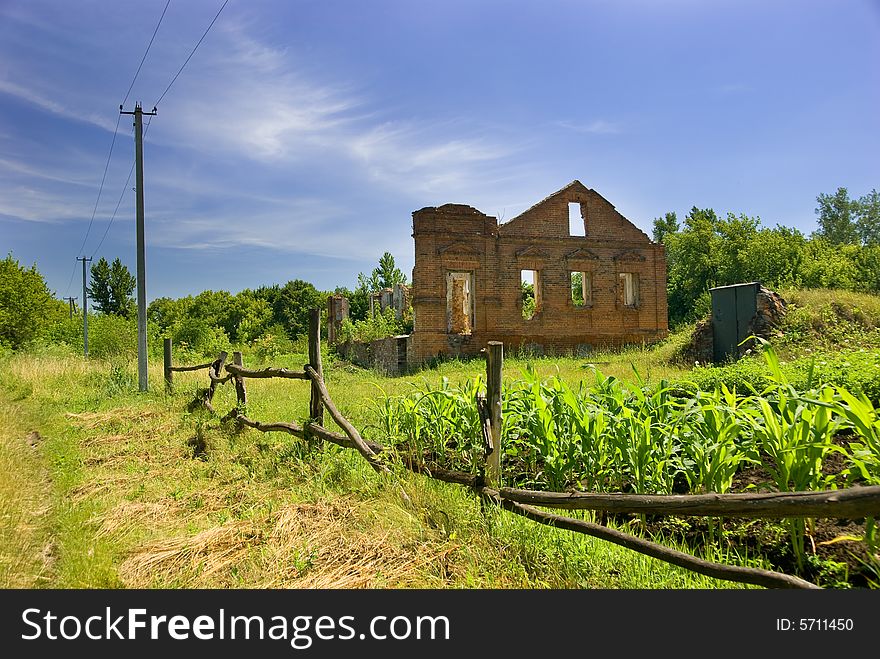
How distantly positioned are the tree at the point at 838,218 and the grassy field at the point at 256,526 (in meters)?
62.2

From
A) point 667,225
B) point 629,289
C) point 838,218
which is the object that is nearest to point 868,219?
point 838,218

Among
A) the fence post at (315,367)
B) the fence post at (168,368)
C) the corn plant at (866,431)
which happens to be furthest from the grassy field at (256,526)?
the fence post at (168,368)

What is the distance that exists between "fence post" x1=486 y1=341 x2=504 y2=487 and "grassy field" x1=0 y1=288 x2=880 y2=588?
24 centimetres

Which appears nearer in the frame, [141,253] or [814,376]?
[814,376]

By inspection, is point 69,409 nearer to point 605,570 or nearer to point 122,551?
point 122,551

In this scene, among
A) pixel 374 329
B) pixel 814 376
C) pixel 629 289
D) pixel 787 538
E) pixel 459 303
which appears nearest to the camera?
pixel 787 538

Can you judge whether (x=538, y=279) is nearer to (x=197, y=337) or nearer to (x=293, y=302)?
(x=197, y=337)

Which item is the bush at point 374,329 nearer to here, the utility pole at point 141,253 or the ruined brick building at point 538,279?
the ruined brick building at point 538,279

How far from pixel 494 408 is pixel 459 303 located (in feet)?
69.7

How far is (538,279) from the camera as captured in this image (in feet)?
78.8

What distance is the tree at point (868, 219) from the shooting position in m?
55.2

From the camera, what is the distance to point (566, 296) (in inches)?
952

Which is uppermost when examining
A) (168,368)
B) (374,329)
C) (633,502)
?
(374,329)

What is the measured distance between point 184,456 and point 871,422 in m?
6.94
